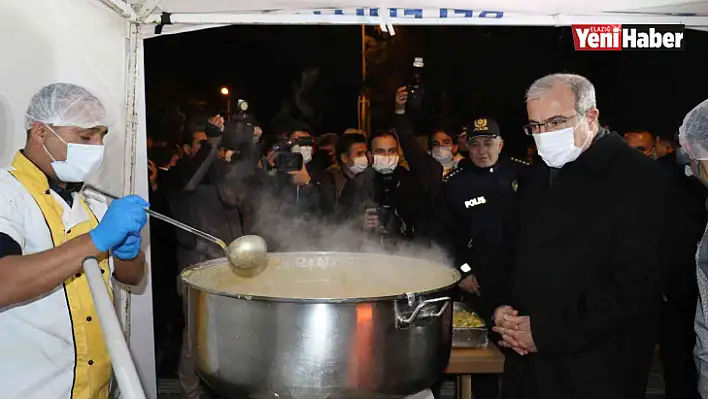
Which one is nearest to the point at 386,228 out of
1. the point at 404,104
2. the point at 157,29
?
the point at 404,104

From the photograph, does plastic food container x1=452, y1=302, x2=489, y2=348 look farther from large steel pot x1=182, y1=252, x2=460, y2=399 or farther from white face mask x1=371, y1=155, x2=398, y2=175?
white face mask x1=371, y1=155, x2=398, y2=175

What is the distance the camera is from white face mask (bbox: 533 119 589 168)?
82.6 inches

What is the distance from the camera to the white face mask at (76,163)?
5.89ft

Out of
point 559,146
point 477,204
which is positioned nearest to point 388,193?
point 477,204

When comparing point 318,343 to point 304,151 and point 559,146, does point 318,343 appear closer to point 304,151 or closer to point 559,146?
point 559,146

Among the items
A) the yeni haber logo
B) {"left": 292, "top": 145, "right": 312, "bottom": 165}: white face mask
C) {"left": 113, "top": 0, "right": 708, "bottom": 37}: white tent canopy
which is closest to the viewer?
{"left": 113, "top": 0, "right": 708, "bottom": 37}: white tent canopy

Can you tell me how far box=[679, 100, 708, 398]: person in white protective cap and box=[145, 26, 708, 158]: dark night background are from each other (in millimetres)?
5980

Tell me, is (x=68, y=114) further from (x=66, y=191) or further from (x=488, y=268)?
(x=488, y=268)

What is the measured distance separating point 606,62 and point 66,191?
7.71 meters

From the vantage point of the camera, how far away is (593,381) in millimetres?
1990

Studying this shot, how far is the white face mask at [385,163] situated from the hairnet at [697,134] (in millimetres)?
2160

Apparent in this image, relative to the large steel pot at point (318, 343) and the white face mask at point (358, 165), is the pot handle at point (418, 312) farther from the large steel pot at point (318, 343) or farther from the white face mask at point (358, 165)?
the white face mask at point (358, 165)

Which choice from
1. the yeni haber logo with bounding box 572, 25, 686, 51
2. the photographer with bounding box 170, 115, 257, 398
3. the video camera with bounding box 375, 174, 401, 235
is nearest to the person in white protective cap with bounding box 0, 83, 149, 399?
the photographer with bounding box 170, 115, 257, 398

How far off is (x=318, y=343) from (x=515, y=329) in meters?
0.91
